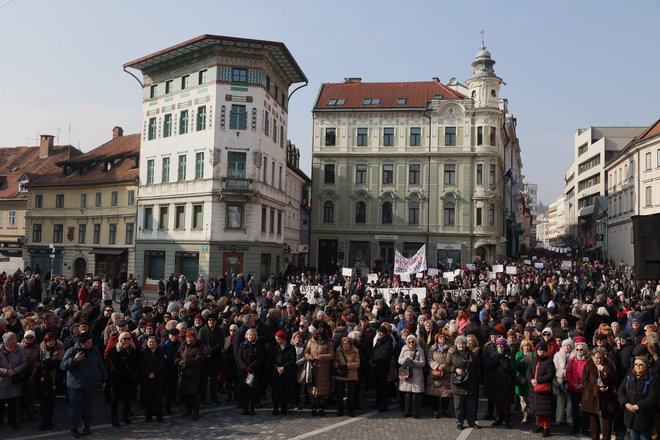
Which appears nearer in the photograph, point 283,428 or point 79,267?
point 283,428

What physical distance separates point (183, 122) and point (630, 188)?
41.6m

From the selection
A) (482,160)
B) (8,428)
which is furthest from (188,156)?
(8,428)

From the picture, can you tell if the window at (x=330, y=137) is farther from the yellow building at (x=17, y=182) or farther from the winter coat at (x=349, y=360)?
the winter coat at (x=349, y=360)

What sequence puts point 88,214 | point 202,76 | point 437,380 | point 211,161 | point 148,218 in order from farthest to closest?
point 88,214
point 148,218
point 202,76
point 211,161
point 437,380

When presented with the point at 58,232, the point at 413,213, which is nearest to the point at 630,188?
the point at 413,213

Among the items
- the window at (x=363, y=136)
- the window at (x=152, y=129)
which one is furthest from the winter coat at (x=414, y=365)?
the window at (x=363, y=136)

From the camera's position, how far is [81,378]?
9586 mm

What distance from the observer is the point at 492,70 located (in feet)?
175

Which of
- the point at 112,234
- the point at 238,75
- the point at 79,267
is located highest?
the point at 238,75

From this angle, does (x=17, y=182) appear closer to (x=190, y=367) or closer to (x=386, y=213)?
(x=386, y=213)

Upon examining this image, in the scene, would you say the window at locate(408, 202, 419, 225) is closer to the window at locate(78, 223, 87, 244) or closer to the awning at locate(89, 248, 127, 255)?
the awning at locate(89, 248, 127, 255)

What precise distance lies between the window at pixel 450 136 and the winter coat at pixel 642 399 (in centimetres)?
4380

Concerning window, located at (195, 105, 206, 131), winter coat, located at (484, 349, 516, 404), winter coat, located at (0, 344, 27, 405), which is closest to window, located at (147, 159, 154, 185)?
window, located at (195, 105, 206, 131)

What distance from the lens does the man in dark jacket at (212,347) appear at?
1159 centimetres
